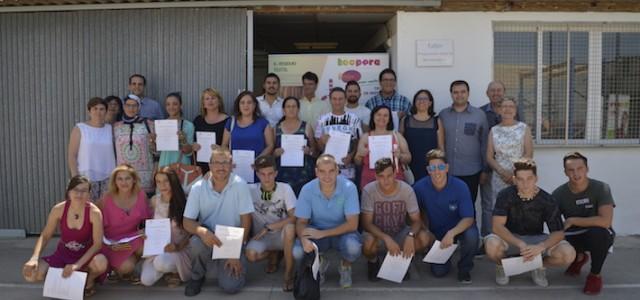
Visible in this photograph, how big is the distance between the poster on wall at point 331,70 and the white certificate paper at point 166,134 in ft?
5.48

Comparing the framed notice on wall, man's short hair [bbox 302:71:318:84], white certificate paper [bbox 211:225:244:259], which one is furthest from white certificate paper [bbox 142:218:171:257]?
the framed notice on wall

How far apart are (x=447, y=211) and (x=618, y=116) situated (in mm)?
3359

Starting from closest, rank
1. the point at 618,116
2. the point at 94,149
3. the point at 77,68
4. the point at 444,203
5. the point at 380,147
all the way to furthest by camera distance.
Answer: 1. the point at 444,203
2. the point at 380,147
3. the point at 94,149
4. the point at 77,68
5. the point at 618,116

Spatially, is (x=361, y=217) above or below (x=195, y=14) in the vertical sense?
below

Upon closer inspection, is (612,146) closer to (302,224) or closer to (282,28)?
(302,224)

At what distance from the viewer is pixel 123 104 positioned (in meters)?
6.10

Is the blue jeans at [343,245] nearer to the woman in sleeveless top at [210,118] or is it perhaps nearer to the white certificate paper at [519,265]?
the white certificate paper at [519,265]

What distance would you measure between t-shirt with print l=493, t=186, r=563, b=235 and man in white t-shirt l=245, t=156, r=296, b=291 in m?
1.93

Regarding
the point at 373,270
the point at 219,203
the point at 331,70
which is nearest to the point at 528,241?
the point at 373,270

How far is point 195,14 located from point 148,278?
3.36 metres

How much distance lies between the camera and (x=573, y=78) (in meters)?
6.86

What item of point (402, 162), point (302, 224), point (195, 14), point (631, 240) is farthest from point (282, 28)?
point (631, 240)

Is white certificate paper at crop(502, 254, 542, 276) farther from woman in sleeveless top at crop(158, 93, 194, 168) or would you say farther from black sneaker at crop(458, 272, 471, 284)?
woman in sleeveless top at crop(158, 93, 194, 168)

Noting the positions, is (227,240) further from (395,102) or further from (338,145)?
(395,102)
